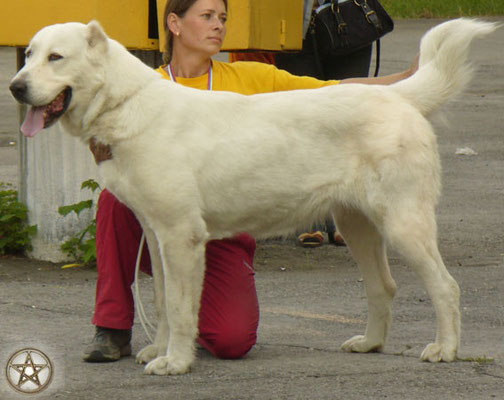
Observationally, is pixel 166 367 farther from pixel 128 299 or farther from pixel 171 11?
pixel 171 11

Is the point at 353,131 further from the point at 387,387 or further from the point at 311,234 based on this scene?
the point at 311,234

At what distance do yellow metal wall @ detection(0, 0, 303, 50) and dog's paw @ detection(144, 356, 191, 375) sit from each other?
2468 mm

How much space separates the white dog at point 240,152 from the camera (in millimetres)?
4789

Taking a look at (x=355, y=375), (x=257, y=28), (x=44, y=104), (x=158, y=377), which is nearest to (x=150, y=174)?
(x=44, y=104)

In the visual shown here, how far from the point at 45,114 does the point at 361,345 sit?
186 cm

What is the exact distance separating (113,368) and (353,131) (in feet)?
5.09

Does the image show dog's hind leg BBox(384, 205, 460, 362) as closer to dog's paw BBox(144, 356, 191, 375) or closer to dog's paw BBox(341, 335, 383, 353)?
dog's paw BBox(341, 335, 383, 353)

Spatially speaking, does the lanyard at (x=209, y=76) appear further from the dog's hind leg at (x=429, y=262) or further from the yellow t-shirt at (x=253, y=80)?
the dog's hind leg at (x=429, y=262)

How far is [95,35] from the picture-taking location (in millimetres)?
4793

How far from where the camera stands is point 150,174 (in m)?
4.77

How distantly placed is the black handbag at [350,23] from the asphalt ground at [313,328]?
92 centimetres

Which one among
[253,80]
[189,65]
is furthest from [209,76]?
[253,80]

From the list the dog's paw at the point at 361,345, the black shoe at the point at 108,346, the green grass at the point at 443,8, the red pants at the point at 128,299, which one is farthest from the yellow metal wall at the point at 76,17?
the green grass at the point at 443,8

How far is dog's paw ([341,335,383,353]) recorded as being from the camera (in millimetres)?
5273
